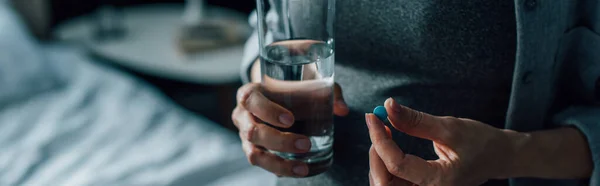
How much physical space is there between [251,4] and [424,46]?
1748 millimetres

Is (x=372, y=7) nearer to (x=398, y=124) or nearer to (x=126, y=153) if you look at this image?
(x=398, y=124)

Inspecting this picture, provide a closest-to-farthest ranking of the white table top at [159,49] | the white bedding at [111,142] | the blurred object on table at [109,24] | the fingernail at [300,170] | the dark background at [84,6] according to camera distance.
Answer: the fingernail at [300,170] < the white bedding at [111,142] < the white table top at [159,49] < the blurred object on table at [109,24] < the dark background at [84,6]

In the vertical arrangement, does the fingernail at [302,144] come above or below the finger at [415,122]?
below

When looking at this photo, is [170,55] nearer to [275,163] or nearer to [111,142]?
[111,142]

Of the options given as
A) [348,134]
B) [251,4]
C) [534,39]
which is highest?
[534,39]

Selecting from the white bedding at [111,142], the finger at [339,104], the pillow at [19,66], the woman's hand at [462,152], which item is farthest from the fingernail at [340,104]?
the pillow at [19,66]

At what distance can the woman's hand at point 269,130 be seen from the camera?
1.78ft

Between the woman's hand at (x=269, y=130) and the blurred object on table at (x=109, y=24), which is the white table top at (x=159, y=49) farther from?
the woman's hand at (x=269, y=130)

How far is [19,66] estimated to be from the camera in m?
1.66

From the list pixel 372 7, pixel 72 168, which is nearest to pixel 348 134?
pixel 372 7

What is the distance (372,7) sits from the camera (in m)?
0.58

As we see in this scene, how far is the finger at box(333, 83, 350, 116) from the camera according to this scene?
604 millimetres

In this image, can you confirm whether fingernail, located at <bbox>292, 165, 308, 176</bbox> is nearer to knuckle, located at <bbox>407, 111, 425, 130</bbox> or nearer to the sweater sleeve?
knuckle, located at <bbox>407, 111, 425, 130</bbox>

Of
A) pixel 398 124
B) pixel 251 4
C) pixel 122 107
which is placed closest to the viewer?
pixel 398 124
